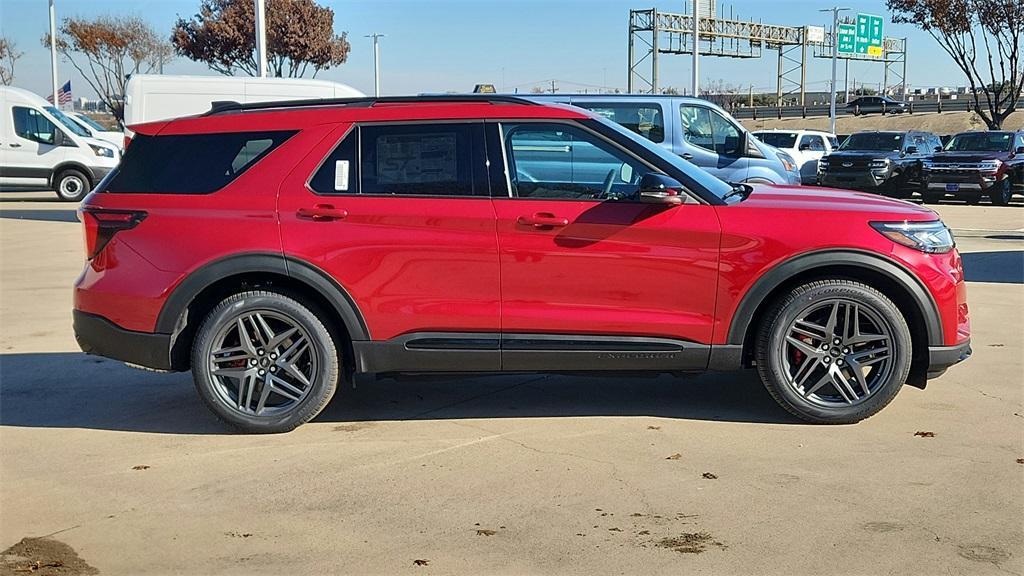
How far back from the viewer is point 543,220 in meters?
5.25

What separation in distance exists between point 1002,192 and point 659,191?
19.8 meters

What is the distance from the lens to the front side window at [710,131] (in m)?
14.0

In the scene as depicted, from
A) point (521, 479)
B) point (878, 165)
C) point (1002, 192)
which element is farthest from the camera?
point (878, 165)

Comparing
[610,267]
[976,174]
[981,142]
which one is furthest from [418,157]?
[981,142]

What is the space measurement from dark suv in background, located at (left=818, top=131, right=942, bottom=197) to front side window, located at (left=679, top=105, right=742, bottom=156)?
10080 millimetres

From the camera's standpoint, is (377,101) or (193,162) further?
(377,101)

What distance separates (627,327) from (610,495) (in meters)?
1.08

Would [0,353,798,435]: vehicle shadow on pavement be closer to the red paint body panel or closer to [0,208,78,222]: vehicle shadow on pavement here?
the red paint body panel

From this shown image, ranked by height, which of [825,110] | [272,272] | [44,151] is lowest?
[272,272]

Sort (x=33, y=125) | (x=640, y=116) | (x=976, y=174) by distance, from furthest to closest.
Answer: (x=976, y=174) → (x=33, y=125) → (x=640, y=116)

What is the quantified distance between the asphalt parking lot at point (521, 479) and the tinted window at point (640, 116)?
24.8 ft

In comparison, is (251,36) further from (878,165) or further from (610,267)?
(610,267)

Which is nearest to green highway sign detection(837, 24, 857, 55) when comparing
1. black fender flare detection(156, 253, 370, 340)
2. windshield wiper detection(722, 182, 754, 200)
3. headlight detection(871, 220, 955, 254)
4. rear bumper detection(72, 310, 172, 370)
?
windshield wiper detection(722, 182, 754, 200)

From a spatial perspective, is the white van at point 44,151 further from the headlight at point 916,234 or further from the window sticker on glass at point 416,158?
the headlight at point 916,234
